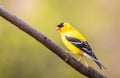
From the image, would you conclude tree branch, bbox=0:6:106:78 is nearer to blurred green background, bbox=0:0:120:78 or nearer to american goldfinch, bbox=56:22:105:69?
american goldfinch, bbox=56:22:105:69

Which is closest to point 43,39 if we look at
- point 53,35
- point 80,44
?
point 80,44

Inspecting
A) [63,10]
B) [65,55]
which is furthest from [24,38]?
[65,55]

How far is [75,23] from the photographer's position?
13.1 feet

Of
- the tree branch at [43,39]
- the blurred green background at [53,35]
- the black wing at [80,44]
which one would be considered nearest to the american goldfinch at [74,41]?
the black wing at [80,44]

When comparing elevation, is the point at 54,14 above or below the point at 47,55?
above

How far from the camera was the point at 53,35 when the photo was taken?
12.8 feet

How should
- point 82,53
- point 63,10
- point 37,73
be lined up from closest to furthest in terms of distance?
point 82,53
point 37,73
point 63,10

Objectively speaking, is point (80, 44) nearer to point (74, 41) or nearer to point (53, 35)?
point (74, 41)

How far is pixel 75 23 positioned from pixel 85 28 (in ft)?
0.37

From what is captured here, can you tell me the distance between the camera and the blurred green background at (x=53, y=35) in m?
3.82

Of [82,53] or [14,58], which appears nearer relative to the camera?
[82,53]

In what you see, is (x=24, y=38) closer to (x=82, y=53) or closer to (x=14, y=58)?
(x=14, y=58)

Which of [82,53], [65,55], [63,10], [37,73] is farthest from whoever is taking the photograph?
[63,10]

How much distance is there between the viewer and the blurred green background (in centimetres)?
382
